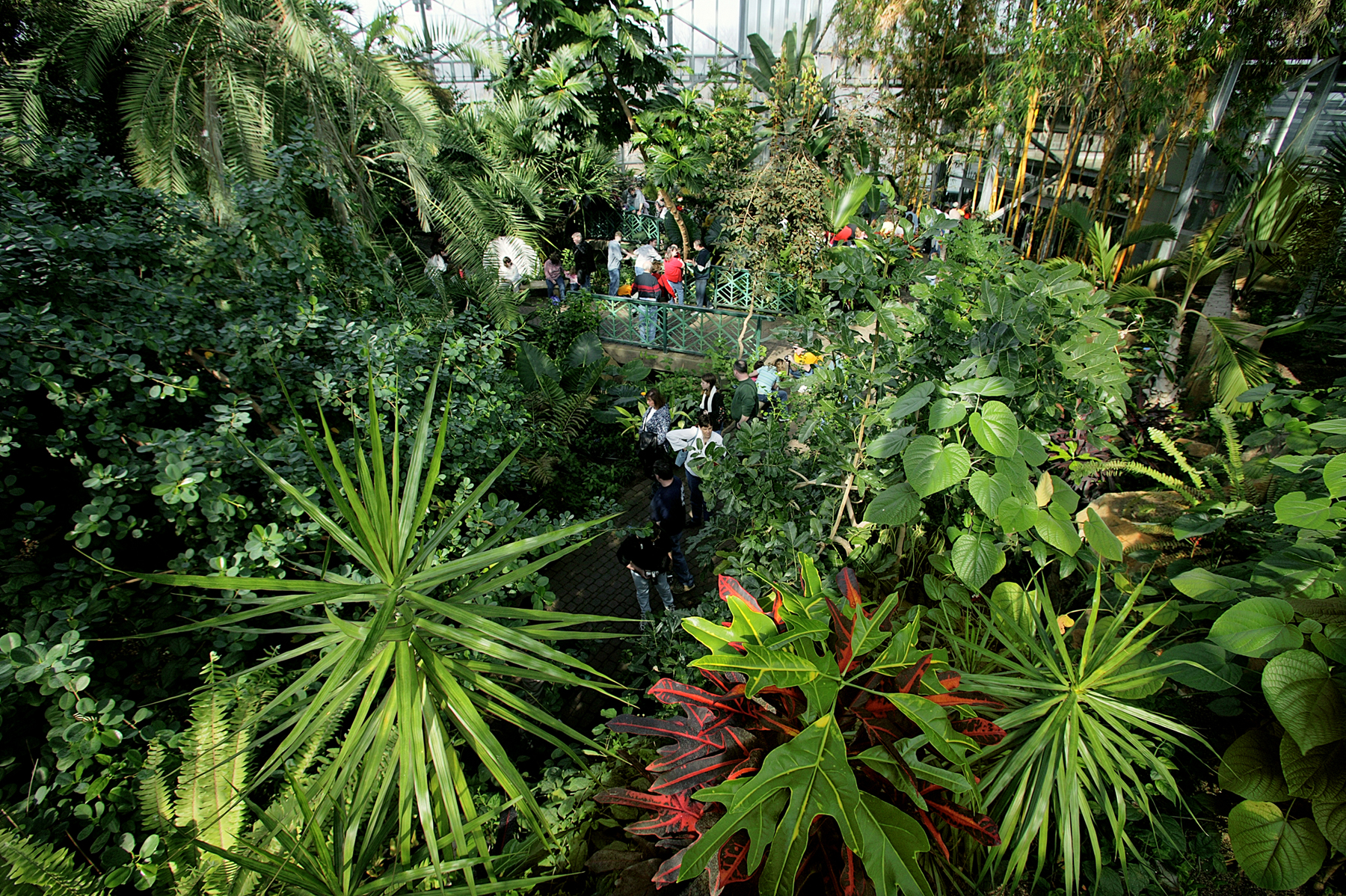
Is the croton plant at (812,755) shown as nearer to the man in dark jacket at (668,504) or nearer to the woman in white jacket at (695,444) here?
the woman in white jacket at (695,444)

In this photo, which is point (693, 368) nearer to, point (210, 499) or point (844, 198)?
point (844, 198)

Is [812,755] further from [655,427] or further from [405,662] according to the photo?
[655,427]

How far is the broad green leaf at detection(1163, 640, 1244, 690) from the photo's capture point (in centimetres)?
207

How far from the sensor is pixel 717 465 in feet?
11.4

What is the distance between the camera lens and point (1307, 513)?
1934 millimetres

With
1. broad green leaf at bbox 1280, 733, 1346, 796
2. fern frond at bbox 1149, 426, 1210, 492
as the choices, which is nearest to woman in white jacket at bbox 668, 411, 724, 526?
fern frond at bbox 1149, 426, 1210, 492

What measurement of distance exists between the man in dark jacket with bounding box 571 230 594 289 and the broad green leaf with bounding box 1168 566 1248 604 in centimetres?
1029

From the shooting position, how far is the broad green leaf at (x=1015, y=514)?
2.19 m

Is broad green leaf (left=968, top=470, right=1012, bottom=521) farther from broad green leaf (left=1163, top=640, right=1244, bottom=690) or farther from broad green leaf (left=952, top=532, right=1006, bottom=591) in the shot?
broad green leaf (left=1163, top=640, right=1244, bottom=690)

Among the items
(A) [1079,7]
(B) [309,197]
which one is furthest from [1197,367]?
(B) [309,197]

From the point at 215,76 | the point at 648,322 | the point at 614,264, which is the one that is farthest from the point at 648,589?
the point at 614,264

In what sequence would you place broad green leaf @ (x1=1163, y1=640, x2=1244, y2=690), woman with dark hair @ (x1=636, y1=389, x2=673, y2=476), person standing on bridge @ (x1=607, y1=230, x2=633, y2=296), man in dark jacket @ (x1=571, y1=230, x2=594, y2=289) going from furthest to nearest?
man in dark jacket @ (x1=571, y1=230, x2=594, y2=289)
person standing on bridge @ (x1=607, y1=230, x2=633, y2=296)
woman with dark hair @ (x1=636, y1=389, x2=673, y2=476)
broad green leaf @ (x1=1163, y1=640, x2=1244, y2=690)

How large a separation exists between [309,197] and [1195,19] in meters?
7.97

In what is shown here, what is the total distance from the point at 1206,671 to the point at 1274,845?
51 cm
